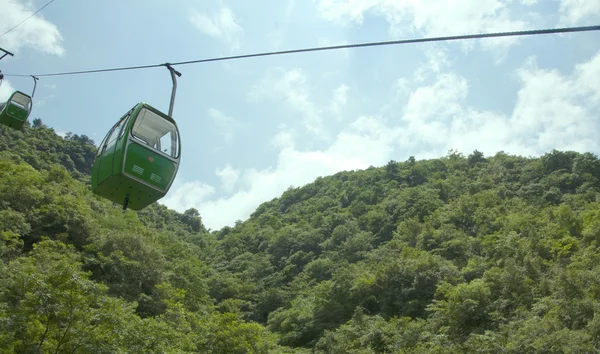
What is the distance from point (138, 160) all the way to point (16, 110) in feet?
30.5

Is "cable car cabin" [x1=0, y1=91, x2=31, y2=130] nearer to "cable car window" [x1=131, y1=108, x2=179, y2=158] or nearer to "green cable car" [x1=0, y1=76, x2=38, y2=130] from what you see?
"green cable car" [x1=0, y1=76, x2=38, y2=130]

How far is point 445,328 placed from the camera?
22672mm

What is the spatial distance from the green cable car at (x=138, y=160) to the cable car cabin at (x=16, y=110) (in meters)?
7.95

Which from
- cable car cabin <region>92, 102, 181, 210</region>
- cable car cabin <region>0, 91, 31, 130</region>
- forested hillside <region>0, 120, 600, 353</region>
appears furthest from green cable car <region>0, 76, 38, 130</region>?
cable car cabin <region>92, 102, 181, 210</region>

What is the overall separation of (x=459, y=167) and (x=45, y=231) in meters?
46.3

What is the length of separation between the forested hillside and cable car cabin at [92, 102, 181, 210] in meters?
6.88

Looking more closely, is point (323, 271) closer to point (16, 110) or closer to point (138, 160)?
point (16, 110)

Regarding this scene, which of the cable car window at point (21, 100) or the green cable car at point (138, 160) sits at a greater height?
the cable car window at point (21, 100)

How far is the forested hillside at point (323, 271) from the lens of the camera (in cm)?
1384

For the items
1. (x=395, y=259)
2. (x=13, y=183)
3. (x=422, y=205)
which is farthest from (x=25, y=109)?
(x=422, y=205)

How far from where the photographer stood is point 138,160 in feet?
21.1

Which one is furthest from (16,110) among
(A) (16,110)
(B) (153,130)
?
(B) (153,130)

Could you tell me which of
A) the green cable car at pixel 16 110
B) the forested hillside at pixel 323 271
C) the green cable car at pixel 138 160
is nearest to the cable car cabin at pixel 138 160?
the green cable car at pixel 138 160

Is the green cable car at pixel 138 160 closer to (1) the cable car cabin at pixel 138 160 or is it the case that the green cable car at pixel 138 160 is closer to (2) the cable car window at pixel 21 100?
(1) the cable car cabin at pixel 138 160
